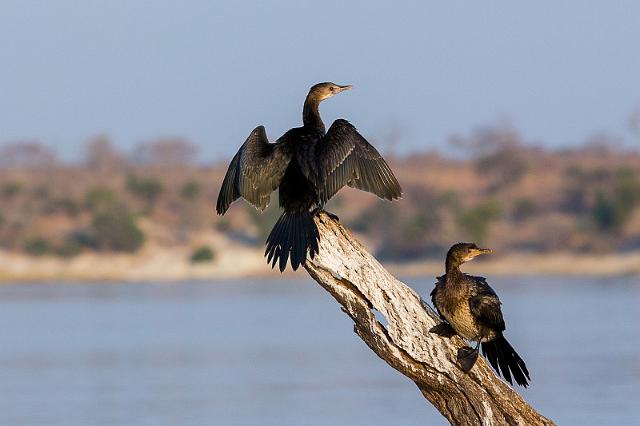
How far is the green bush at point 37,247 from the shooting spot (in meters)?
49.2

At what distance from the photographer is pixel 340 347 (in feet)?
83.1

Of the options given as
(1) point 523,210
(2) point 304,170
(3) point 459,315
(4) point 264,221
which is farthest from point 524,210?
(3) point 459,315

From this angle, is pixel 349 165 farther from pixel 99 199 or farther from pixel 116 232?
pixel 99 199

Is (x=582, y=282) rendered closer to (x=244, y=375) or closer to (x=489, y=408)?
(x=244, y=375)

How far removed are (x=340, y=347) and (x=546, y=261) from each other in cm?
2317

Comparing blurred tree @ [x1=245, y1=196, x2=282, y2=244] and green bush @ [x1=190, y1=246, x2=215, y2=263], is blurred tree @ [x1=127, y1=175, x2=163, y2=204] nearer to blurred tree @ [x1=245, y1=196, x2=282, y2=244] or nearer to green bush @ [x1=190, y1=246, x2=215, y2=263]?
blurred tree @ [x1=245, y1=196, x2=282, y2=244]

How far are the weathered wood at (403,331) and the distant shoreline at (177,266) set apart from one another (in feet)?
129

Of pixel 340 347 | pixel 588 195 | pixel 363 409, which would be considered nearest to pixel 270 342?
pixel 340 347

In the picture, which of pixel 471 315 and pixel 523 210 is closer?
pixel 471 315

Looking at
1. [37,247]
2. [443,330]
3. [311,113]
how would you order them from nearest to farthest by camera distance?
[443,330]
[311,113]
[37,247]

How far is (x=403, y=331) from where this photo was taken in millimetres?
7207

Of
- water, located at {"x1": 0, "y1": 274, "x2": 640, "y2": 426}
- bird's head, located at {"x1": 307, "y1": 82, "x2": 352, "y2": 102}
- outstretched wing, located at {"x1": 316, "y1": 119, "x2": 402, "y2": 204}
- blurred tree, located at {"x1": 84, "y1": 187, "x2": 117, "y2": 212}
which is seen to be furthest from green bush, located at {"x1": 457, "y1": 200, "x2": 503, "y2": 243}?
outstretched wing, located at {"x1": 316, "y1": 119, "x2": 402, "y2": 204}

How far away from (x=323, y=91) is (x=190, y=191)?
4937 centimetres

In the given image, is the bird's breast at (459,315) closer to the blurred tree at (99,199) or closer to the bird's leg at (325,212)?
the bird's leg at (325,212)
